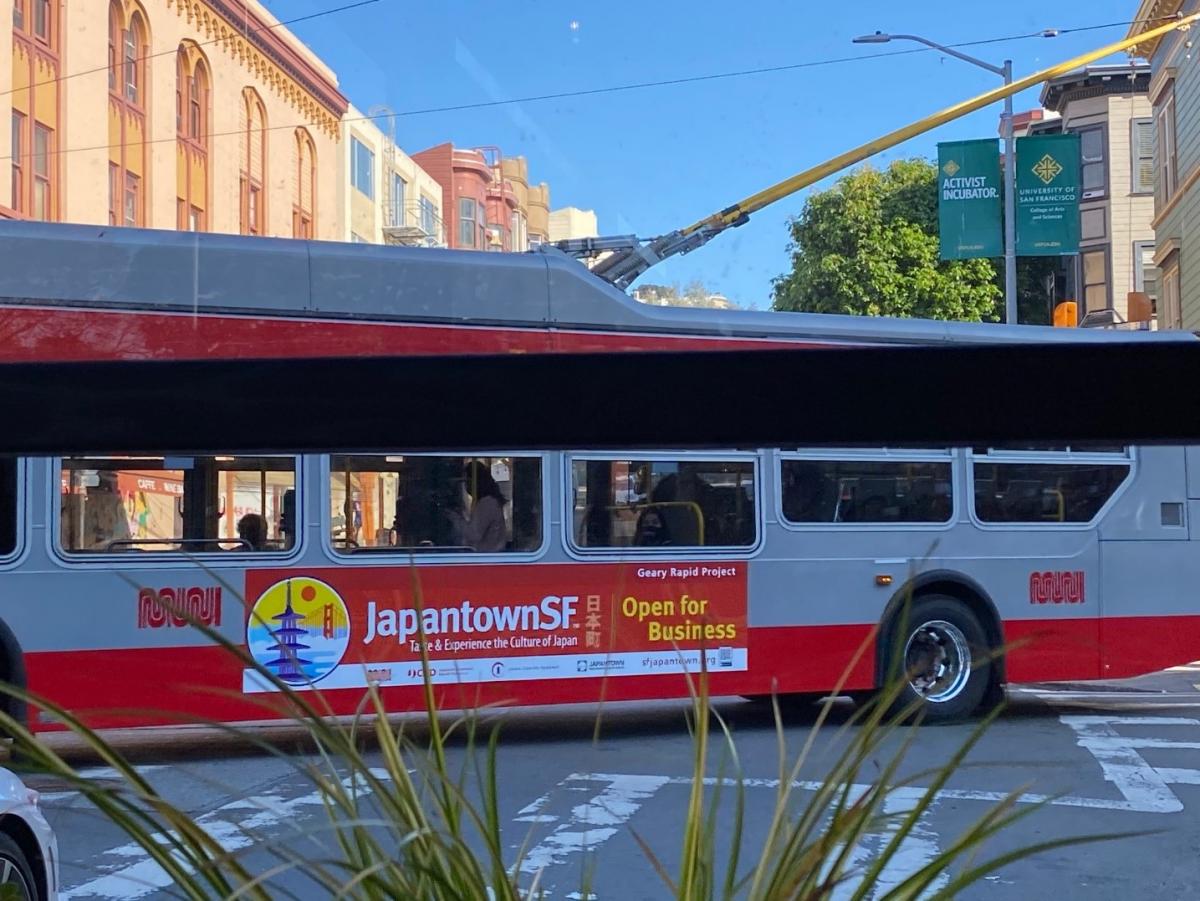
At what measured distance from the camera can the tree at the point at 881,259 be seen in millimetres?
4934

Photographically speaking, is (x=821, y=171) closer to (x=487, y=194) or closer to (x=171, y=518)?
(x=487, y=194)

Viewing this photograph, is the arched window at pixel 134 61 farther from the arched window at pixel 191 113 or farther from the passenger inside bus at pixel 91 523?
the passenger inside bus at pixel 91 523

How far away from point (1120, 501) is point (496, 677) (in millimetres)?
5065

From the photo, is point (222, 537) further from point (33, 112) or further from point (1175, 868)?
point (1175, 868)

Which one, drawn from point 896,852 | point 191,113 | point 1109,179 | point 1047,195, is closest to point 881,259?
point 1109,179

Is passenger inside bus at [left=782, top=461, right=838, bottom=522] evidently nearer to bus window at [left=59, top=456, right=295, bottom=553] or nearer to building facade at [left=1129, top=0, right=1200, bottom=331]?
bus window at [left=59, top=456, right=295, bottom=553]

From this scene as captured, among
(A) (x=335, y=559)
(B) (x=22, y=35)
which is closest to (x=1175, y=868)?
(A) (x=335, y=559)

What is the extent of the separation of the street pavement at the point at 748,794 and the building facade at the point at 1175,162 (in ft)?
5.50

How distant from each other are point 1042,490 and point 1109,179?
5711 mm

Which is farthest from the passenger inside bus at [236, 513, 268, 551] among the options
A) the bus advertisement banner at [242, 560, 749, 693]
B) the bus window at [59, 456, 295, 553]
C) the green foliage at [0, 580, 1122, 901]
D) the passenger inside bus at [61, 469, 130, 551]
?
the green foliage at [0, 580, 1122, 901]

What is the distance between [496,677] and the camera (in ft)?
30.5

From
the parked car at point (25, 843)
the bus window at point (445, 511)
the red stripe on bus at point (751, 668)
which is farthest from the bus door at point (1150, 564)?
the parked car at point (25, 843)

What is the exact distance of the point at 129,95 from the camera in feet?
24.1

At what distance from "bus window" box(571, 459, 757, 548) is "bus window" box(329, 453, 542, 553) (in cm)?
35
